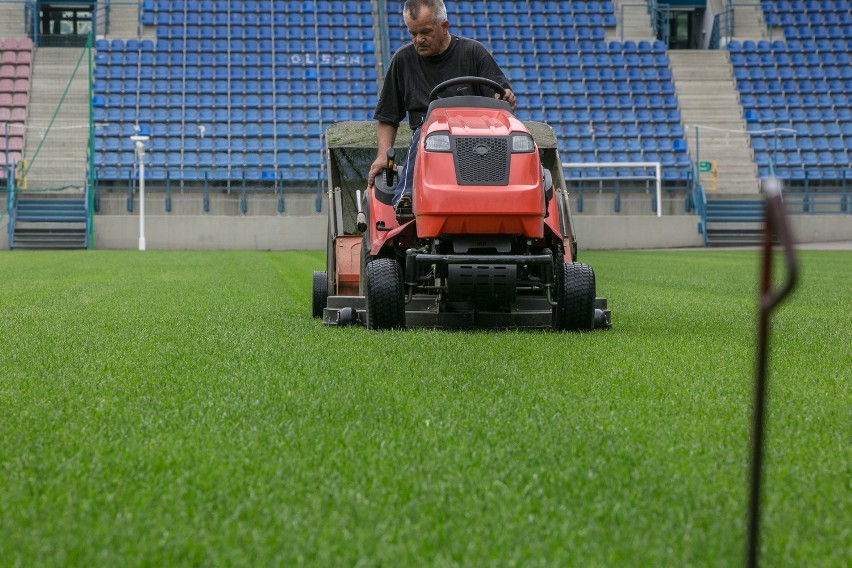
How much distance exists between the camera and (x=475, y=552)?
2059 mm

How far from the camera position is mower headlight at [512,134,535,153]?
5.52 m

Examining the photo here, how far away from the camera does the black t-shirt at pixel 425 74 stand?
20.4 ft

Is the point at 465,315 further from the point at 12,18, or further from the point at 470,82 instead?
the point at 12,18

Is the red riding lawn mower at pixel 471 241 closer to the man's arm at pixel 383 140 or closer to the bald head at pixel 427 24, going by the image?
the man's arm at pixel 383 140

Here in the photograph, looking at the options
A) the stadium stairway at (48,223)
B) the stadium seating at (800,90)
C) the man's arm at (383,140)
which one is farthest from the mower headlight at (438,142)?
the stadium seating at (800,90)

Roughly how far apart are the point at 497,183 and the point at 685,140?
74.6 feet

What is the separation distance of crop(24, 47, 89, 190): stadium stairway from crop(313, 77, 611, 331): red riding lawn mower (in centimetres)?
2063

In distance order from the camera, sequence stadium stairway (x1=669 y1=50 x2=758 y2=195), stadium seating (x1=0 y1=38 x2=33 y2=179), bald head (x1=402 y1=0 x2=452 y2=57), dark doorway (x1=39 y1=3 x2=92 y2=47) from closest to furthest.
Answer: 1. bald head (x1=402 y1=0 x2=452 y2=57)
2. stadium seating (x1=0 y1=38 x2=33 y2=179)
3. stadium stairway (x1=669 y1=50 x2=758 y2=195)
4. dark doorway (x1=39 y1=3 x2=92 y2=47)

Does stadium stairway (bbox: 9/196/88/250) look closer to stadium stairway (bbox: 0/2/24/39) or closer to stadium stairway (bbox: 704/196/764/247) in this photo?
stadium stairway (bbox: 0/2/24/39)

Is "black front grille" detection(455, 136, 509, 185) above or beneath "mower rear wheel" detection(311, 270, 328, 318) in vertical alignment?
above

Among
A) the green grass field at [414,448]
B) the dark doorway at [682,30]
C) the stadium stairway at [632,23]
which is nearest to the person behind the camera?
the green grass field at [414,448]

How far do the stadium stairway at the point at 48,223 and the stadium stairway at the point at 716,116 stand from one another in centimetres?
1428

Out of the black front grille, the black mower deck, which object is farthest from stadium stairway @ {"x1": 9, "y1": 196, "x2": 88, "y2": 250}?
the black front grille

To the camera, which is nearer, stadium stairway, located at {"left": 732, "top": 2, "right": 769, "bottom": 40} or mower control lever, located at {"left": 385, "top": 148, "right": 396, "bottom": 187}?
mower control lever, located at {"left": 385, "top": 148, "right": 396, "bottom": 187}
